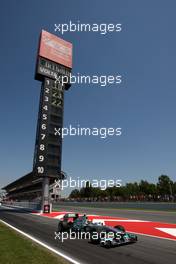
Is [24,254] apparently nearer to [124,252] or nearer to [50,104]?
[124,252]

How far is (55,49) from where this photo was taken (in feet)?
164

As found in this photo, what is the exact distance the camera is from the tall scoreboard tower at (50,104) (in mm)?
39844

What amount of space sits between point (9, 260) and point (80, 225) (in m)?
6.67

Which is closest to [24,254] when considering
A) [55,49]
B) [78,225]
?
[78,225]

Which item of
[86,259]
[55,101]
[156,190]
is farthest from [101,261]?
[156,190]

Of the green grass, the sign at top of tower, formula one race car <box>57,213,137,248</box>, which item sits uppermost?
→ the sign at top of tower

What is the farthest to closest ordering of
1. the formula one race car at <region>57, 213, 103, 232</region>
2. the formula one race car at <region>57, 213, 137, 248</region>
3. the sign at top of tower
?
the sign at top of tower → the formula one race car at <region>57, 213, 103, 232</region> → the formula one race car at <region>57, 213, 137, 248</region>

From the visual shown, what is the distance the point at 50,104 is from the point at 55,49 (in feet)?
42.0

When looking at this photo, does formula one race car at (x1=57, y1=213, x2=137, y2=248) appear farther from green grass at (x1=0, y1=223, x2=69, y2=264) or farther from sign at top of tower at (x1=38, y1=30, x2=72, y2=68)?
sign at top of tower at (x1=38, y1=30, x2=72, y2=68)

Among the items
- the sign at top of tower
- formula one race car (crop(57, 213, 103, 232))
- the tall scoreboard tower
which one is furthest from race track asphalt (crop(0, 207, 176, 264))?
the sign at top of tower

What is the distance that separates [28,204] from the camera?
171ft

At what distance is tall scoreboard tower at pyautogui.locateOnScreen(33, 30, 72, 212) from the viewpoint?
131 feet

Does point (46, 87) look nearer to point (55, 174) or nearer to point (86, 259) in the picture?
Answer: point (55, 174)

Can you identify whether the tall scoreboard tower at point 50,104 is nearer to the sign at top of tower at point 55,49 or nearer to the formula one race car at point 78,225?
the sign at top of tower at point 55,49
